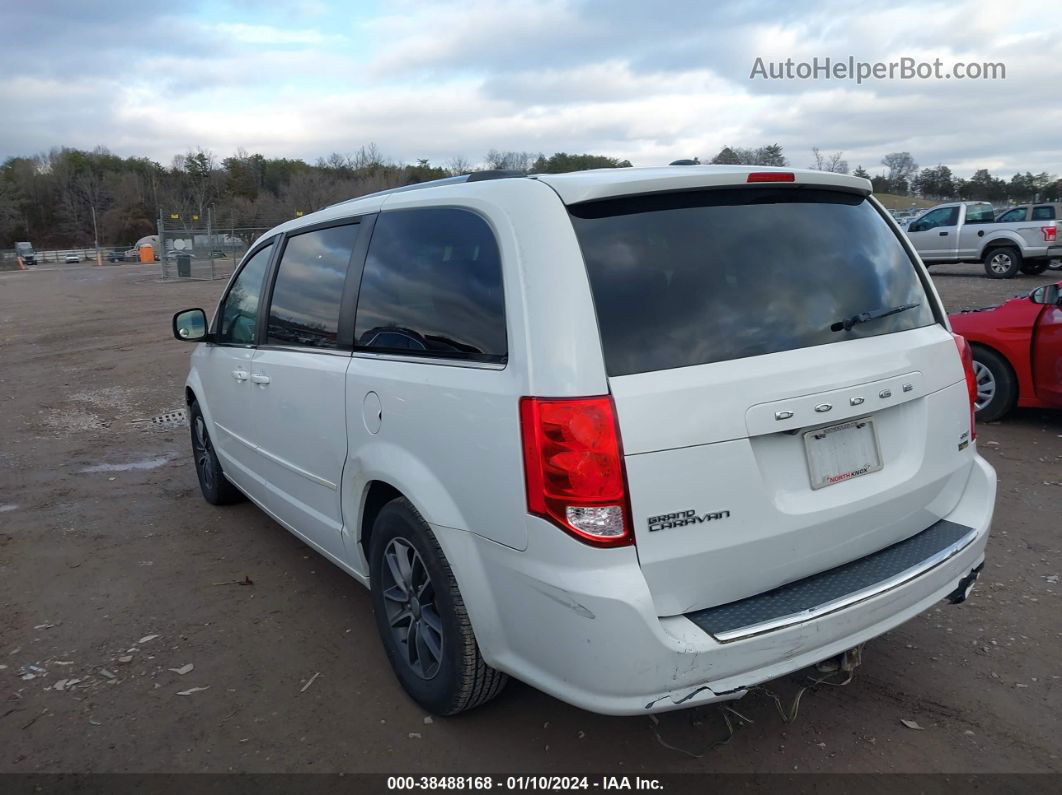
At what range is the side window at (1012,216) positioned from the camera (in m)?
19.4

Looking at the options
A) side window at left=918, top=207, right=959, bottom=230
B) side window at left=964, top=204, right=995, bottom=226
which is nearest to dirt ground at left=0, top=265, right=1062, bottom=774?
side window at left=964, top=204, right=995, bottom=226

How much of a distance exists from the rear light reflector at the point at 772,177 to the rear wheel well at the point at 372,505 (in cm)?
170

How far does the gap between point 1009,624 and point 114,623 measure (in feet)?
13.8

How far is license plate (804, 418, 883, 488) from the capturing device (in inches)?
98.0

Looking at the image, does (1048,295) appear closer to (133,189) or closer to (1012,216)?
(1012,216)

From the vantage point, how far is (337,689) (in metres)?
3.29

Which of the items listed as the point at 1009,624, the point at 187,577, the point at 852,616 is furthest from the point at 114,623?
the point at 1009,624

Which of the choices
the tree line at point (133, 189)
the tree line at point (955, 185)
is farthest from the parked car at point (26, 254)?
the tree line at point (955, 185)

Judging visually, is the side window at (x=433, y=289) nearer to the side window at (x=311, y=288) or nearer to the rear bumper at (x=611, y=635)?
the side window at (x=311, y=288)

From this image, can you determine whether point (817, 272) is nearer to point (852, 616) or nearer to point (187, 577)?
point (852, 616)

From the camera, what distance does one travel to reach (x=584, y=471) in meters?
2.24

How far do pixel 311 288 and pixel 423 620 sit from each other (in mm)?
1702

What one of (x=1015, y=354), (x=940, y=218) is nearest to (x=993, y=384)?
(x=1015, y=354)

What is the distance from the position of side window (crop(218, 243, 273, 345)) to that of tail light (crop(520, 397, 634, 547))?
2623mm
